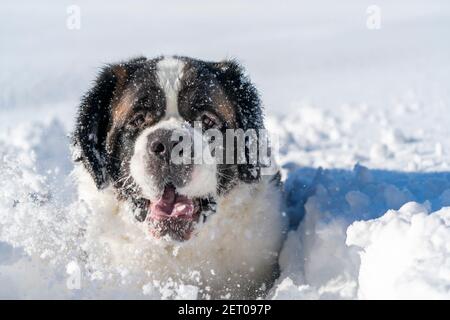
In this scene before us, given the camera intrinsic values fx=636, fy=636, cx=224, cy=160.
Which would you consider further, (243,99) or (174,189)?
(243,99)

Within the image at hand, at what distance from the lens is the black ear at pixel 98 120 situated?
3.32m

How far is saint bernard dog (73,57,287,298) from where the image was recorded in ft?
10.1

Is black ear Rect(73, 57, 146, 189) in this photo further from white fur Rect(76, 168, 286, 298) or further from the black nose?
the black nose

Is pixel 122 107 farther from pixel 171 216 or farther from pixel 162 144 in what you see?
pixel 171 216

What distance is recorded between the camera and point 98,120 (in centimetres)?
340

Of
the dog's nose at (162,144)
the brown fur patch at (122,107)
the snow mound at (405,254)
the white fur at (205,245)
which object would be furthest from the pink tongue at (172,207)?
the snow mound at (405,254)

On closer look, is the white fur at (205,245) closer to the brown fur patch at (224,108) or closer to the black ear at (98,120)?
the black ear at (98,120)

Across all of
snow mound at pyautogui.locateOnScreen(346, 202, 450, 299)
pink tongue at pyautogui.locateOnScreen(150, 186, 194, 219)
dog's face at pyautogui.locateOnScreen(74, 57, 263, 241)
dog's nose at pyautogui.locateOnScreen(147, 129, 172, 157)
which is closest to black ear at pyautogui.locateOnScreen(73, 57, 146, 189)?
dog's face at pyautogui.locateOnScreen(74, 57, 263, 241)

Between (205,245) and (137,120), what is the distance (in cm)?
73

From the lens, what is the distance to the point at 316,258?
10.2 ft

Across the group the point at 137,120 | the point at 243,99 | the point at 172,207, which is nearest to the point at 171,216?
the point at 172,207

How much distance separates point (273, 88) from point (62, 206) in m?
10.9

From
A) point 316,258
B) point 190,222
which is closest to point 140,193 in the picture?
point 190,222
